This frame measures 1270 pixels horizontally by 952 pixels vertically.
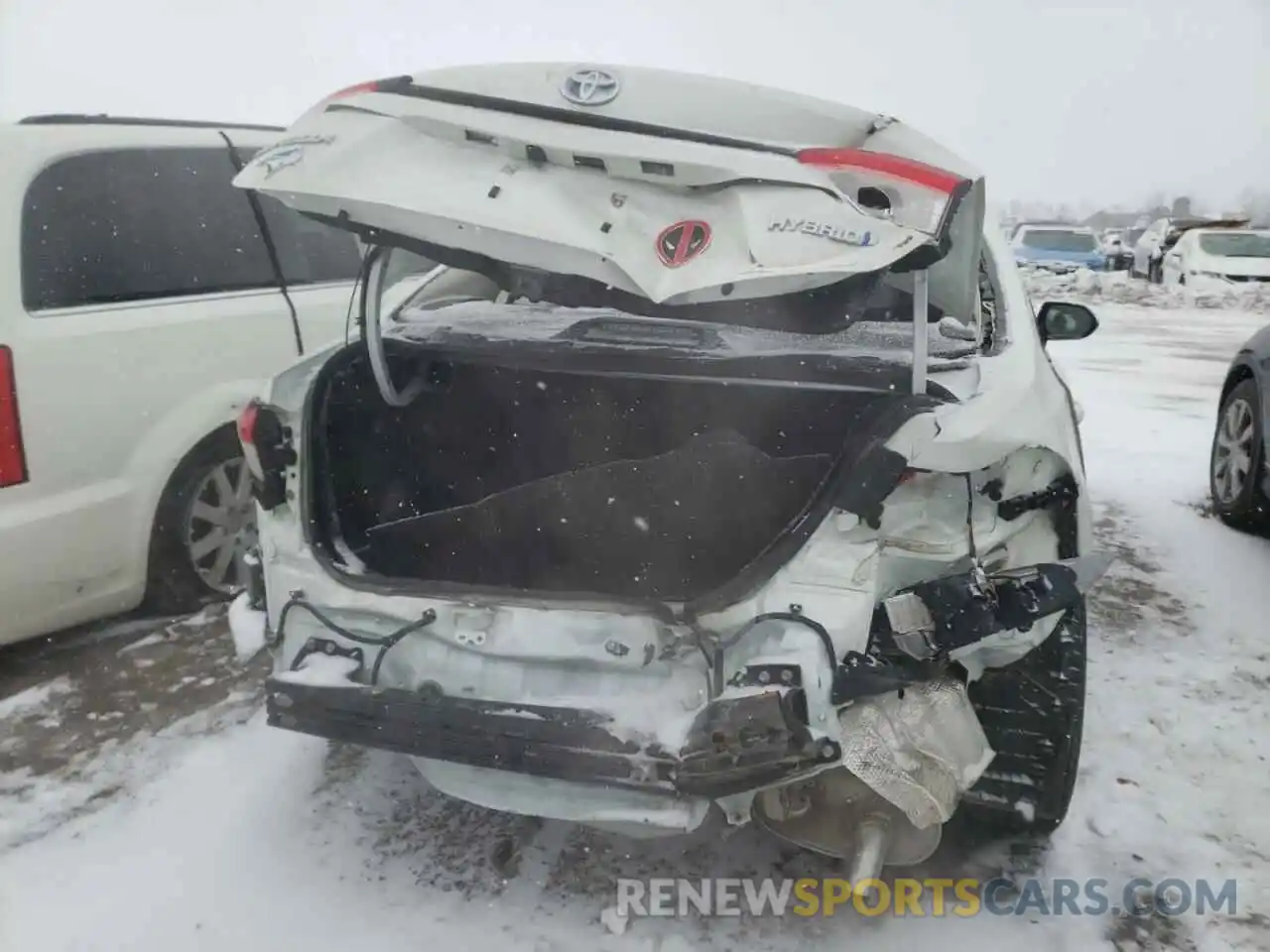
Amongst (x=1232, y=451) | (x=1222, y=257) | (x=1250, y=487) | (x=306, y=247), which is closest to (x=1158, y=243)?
(x=1222, y=257)

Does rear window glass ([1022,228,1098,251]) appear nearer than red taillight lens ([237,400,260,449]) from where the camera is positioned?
No

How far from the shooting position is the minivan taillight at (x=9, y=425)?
324 centimetres

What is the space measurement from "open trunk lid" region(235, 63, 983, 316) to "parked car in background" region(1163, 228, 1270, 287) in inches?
750

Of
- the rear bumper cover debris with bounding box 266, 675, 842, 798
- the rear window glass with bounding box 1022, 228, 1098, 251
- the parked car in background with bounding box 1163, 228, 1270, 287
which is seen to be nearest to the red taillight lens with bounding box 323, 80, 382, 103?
the rear bumper cover debris with bounding box 266, 675, 842, 798

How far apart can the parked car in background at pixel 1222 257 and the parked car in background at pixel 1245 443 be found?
49.1ft

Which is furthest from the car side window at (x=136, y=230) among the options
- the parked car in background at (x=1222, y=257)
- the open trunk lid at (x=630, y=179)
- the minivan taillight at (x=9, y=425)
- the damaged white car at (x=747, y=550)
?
the parked car in background at (x=1222, y=257)

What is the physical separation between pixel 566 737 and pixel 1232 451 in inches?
180

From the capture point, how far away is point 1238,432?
530 centimetres

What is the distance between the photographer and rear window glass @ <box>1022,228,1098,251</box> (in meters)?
24.2

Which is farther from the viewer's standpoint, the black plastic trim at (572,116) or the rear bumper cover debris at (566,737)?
the black plastic trim at (572,116)

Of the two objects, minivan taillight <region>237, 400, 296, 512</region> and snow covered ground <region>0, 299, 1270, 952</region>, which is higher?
minivan taillight <region>237, 400, 296, 512</region>

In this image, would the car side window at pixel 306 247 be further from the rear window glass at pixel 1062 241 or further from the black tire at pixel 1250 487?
the rear window glass at pixel 1062 241

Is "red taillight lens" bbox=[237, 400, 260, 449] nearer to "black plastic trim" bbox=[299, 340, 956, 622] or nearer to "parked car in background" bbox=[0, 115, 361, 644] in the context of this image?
"black plastic trim" bbox=[299, 340, 956, 622]

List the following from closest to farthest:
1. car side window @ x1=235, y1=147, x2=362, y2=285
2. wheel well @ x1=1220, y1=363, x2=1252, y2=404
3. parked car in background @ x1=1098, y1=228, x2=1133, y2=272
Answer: car side window @ x1=235, y1=147, x2=362, y2=285 → wheel well @ x1=1220, y1=363, x2=1252, y2=404 → parked car in background @ x1=1098, y1=228, x2=1133, y2=272
